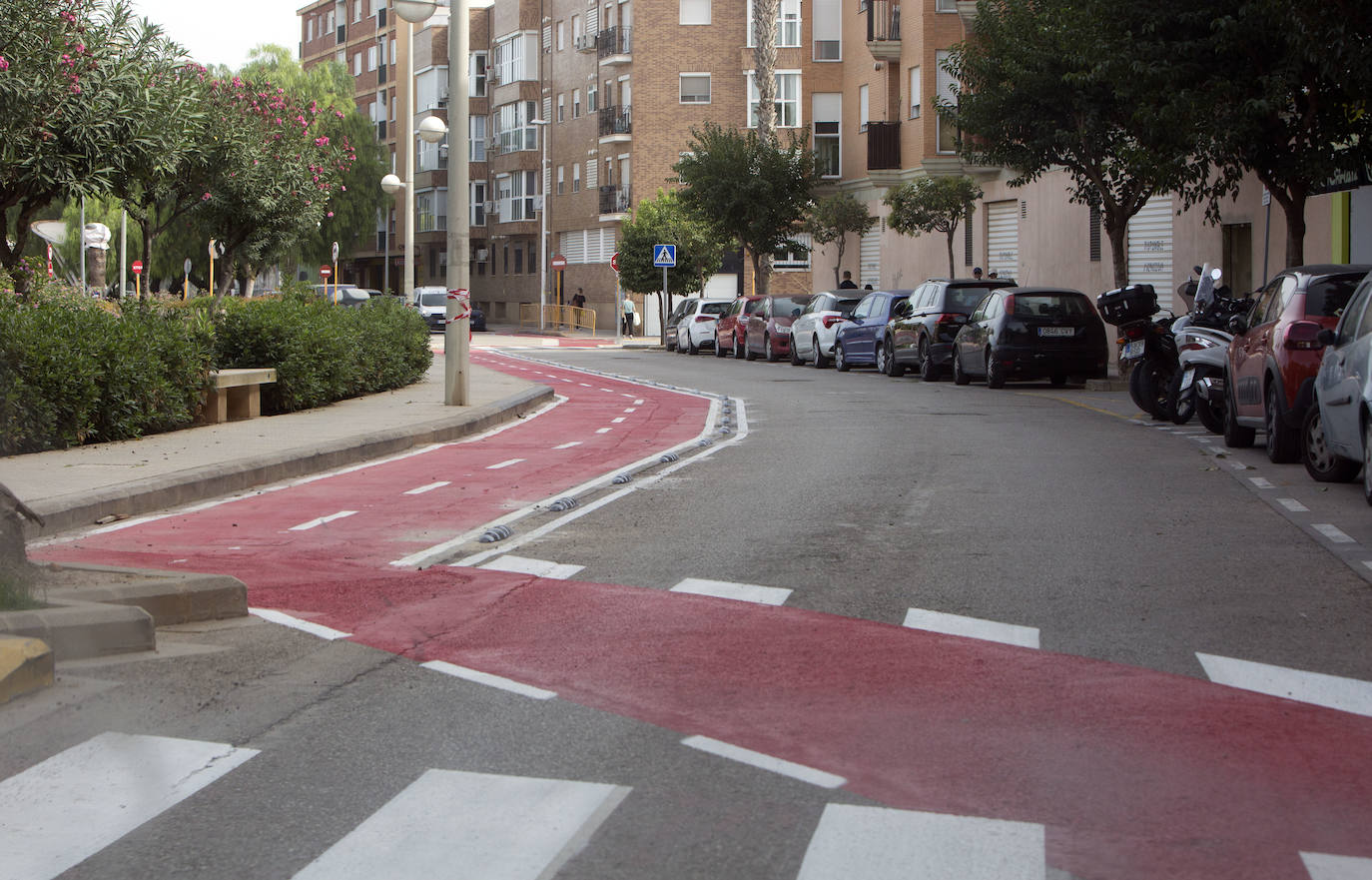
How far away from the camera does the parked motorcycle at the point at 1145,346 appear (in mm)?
19703

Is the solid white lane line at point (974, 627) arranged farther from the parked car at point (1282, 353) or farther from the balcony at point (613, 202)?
the balcony at point (613, 202)

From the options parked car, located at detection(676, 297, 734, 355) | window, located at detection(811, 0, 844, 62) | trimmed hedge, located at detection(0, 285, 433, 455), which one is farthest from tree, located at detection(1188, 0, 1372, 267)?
window, located at detection(811, 0, 844, 62)

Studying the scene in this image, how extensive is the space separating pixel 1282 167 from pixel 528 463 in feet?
37.1

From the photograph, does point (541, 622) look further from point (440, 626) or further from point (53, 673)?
point (53, 673)

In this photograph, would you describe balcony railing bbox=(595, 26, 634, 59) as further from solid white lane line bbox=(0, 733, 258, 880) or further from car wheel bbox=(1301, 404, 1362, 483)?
solid white lane line bbox=(0, 733, 258, 880)

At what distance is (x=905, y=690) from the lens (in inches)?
245

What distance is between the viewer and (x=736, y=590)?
8.37 meters

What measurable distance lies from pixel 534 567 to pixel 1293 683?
4.04 m

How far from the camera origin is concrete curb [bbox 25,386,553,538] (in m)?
11.0

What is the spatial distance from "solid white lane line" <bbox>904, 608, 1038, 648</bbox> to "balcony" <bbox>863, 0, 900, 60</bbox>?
140 feet

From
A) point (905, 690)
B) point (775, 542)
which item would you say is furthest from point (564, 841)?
point (775, 542)

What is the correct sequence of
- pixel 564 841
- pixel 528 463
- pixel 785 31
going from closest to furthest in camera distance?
pixel 564 841 → pixel 528 463 → pixel 785 31

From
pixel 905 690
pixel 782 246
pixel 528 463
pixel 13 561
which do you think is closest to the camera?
A: pixel 905 690

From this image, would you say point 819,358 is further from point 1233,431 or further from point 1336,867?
point 1336,867
